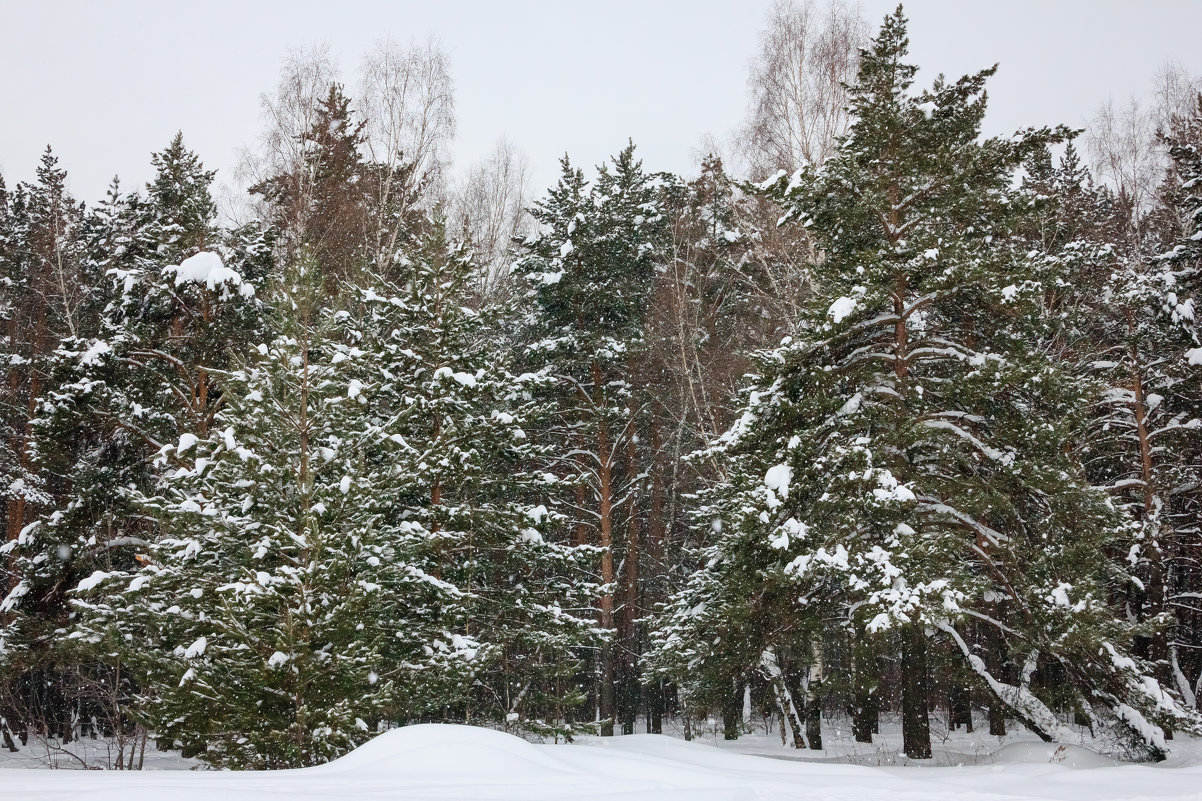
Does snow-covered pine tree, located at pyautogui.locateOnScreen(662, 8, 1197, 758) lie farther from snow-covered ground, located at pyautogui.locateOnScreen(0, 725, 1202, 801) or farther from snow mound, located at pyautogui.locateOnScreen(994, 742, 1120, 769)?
snow-covered ground, located at pyautogui.locateOnScreen(0, 725, 1202, 801)

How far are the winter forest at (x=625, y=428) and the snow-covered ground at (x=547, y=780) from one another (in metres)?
1.63

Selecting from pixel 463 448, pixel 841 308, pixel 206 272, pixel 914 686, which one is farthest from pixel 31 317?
pixel 914 686

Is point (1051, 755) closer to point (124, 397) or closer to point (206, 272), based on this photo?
point (206, 272)

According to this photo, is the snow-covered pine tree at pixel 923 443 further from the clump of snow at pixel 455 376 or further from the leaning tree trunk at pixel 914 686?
the clump of snow at pixel 455 376

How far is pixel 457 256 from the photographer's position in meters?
14.4

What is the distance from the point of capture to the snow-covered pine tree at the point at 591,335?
19453 mm

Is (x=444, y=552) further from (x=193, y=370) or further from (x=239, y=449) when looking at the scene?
(x=193, y=370)

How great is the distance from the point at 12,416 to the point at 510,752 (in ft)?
69.3

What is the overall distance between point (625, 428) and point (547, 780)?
1375cm

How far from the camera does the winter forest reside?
10.0 m

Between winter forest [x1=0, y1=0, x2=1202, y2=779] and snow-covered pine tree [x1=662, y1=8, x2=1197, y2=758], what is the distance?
66mm

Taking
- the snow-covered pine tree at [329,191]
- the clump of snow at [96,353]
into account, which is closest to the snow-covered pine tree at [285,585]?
the clump of snow at [96,353]

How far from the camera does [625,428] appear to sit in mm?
19906

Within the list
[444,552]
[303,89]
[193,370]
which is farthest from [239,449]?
[303,89]
